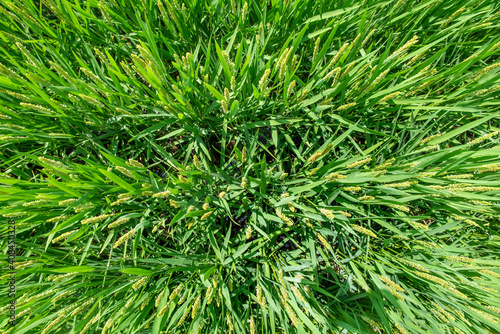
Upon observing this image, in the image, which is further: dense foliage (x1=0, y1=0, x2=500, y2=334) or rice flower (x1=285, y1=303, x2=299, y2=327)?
dense foliage (x1=0, y1=0, x2=500, y2=334)

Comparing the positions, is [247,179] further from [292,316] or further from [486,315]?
[486,315]

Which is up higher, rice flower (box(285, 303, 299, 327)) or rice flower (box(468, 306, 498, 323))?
rice flower (box(285, 303, 299, 327))

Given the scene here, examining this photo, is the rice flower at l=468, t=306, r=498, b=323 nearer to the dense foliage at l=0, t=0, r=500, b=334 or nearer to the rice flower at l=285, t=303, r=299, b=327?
the dense foliage at l=0, t=0, r=500, b=334

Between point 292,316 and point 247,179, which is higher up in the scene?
point 247,179

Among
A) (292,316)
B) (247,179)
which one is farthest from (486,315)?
(247,179)

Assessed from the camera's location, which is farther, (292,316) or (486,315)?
(486,315)

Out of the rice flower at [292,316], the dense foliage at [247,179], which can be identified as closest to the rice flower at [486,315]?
the dense foliage at [247,179]

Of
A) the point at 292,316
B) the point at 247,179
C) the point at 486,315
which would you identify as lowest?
the point at 486,315

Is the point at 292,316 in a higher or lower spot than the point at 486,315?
higher

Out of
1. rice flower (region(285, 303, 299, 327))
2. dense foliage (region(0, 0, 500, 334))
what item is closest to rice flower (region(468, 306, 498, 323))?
dense foliage (region(0, 0, 500, 334))
